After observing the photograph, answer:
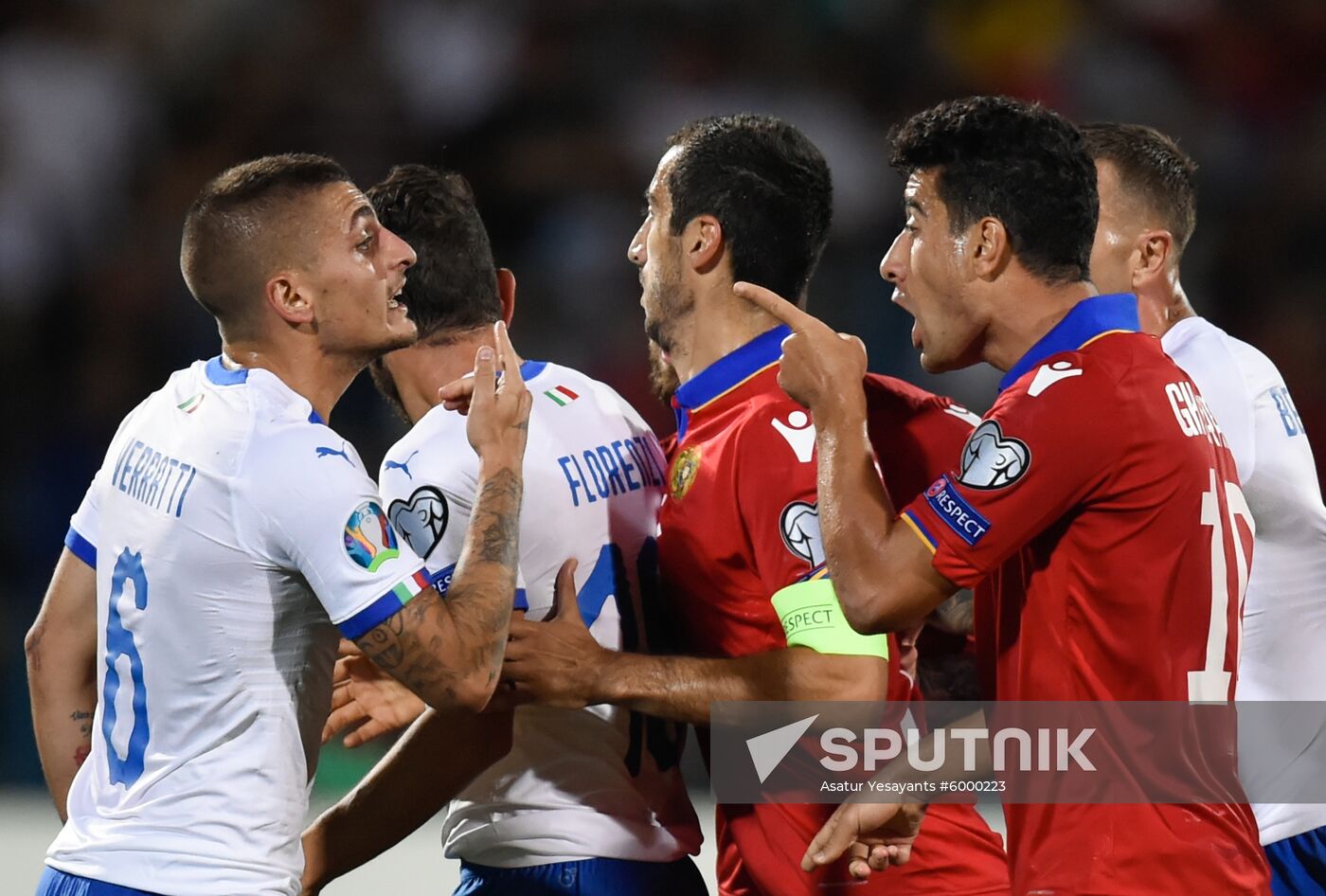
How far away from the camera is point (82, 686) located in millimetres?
3498

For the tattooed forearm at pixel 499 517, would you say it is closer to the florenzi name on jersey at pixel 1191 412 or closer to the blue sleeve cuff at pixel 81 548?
the blue sleeve cuff at pixel 81 548

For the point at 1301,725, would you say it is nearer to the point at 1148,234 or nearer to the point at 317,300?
the point at 1148,234

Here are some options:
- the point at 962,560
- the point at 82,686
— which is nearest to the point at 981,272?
the point at 962,560

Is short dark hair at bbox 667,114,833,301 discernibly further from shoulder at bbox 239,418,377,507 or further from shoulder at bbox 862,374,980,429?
shoulder at bbox 239,418,377,507

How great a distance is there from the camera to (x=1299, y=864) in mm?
3924

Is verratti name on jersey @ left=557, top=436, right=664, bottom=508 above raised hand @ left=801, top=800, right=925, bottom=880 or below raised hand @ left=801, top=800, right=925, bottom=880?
above

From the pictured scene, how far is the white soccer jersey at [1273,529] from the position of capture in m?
3.87

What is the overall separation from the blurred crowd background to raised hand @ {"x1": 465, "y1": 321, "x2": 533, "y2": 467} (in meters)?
5.36

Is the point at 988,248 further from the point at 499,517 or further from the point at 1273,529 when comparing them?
the point at 1273,529

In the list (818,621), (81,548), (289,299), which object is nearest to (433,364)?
(289,299)

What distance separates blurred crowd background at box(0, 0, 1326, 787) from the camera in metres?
9.09

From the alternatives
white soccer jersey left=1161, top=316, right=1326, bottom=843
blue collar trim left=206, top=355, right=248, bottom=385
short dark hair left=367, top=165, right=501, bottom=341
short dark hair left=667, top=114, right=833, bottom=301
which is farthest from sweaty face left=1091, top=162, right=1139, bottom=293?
blue collar trim left=206, top=355, right=248, bottom=385

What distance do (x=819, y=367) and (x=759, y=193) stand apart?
31.7 inches

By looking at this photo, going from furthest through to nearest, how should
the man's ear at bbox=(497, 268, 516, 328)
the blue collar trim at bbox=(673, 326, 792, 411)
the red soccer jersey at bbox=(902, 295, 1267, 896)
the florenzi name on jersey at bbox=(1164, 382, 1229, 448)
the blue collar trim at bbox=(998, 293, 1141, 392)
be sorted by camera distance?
the man's ear at bbox=(497, 268, 516, 328), the blue collar trim at bbox=(673, 326, 792, 411), the blue collar trim at bbox=(998, 293, 1141, 392), the florenzi name on jersey at bbox=(1164, 382, 1229, 448), the red soccer jersey at bbox=(902, 295, 1267, 896)
